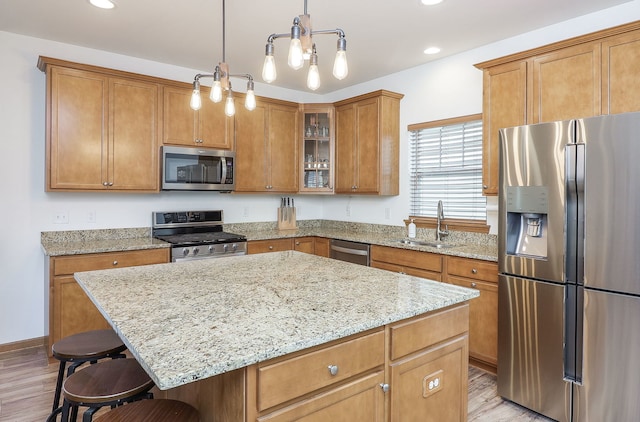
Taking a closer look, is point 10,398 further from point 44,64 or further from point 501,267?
point 501,267

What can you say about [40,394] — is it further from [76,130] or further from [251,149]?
[251,149]

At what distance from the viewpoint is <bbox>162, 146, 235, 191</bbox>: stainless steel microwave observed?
376 cm

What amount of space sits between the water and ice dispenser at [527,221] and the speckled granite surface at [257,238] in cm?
31

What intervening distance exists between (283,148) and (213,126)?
925 millimetres

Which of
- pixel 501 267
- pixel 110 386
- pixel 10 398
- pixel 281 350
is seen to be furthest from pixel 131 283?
pixel 501 267

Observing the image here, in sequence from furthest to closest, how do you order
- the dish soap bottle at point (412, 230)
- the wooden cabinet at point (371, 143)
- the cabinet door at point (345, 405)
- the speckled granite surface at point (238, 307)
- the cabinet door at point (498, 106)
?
the wooden cabinet at point (371, 143)
the dish soap bottle at point (412, 230)
the cabinet door at point (498, 106)
the cabinet door at point (345, 405)
the speckled granite surface at point (238, 307)

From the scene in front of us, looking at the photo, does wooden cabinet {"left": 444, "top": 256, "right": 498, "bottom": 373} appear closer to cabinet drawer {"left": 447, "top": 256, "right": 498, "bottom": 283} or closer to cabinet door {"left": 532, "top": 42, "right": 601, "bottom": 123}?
cabinet drawer {"left": 447, "top": 256, "right": 498, "bottom": 283}

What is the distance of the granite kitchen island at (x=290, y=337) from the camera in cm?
112

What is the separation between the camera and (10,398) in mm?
2578

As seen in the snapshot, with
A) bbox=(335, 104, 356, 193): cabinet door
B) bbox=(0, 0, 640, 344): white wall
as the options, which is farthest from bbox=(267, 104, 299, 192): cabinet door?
bbox=(0, 0, 640, 344): white wall

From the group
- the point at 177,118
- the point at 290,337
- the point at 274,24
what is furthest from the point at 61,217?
the point at 290,337

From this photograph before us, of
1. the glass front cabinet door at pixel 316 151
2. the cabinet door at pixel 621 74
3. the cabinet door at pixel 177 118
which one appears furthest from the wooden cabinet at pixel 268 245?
the cabinet door at pixel 621 74

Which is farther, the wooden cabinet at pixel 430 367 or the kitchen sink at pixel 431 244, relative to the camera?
the kitchen sink at pixel 431 244

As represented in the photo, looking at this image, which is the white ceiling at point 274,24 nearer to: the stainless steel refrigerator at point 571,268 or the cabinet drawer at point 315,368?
the stainless steel refrigerator at point 571,268
